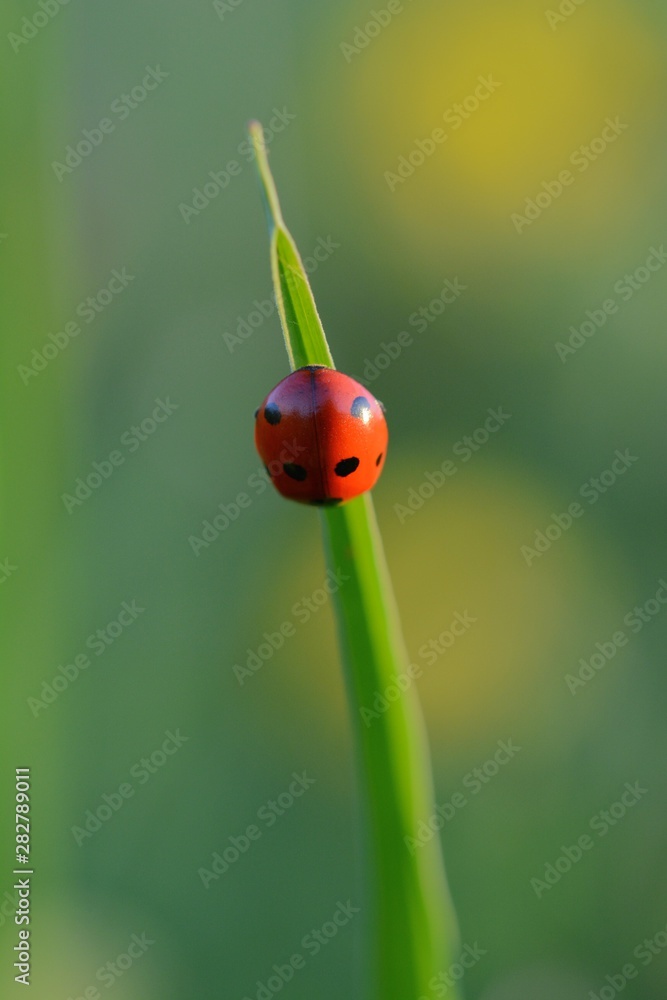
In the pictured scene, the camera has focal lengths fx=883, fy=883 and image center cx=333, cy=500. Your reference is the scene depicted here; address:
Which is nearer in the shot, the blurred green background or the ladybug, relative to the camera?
the ladybug

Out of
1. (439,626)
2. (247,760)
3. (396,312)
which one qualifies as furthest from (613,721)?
(396,312)

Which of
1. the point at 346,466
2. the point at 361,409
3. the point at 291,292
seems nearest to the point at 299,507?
the point at 361,409

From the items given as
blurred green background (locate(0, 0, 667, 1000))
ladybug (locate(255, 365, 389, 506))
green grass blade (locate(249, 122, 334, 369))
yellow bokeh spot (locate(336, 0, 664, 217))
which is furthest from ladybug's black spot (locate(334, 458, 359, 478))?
yellow bokeh spot (locate(336, 0, 664, 217))

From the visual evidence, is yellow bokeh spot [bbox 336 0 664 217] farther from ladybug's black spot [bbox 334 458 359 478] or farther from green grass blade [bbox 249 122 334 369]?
green grass blade [bbox 249 122 334 369]

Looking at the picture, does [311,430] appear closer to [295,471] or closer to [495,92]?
[295,471]

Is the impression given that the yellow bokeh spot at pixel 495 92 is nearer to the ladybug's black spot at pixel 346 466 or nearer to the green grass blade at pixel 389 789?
the ladybug's black spot at pixel 346 466

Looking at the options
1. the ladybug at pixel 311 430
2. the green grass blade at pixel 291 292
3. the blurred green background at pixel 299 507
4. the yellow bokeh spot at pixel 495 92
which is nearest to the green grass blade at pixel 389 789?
the green grass blade at pixel 291 292
